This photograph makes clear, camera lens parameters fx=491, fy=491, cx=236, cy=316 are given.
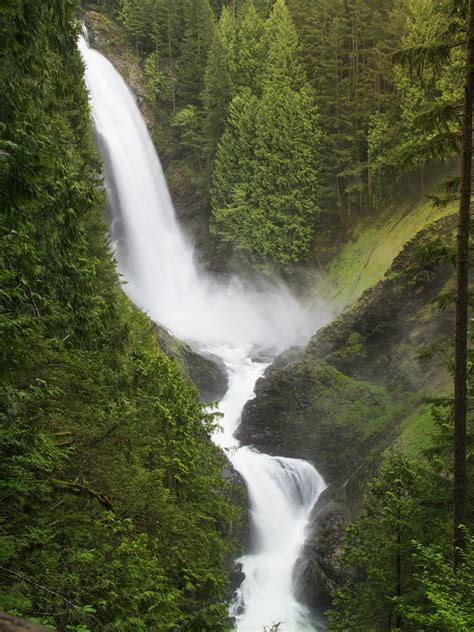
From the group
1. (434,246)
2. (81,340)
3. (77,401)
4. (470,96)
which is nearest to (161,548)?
(77,401)

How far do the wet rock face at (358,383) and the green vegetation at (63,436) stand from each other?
35.3 feet

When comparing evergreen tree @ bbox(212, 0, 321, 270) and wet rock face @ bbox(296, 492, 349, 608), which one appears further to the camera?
evergreen tree @ bbox(212, 0, 321, 270)

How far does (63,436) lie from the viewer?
585cm

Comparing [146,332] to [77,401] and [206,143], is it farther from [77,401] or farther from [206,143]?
[206,143]

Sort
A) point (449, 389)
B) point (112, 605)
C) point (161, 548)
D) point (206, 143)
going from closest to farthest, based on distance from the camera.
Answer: point (112, 605) < point (161, 548) < point (449, 389) < point (206, 143)

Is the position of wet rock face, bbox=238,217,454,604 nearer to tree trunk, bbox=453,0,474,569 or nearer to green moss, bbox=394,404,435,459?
green moss, bbox=394,404,435,459

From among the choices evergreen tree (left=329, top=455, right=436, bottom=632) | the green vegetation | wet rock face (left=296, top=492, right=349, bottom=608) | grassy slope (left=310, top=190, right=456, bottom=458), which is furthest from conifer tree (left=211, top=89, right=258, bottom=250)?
evergreen tree (left=329, top=455, right=436, bottom=632)

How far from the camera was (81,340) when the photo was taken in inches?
349

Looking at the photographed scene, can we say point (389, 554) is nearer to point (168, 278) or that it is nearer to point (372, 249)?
point (372, 249)

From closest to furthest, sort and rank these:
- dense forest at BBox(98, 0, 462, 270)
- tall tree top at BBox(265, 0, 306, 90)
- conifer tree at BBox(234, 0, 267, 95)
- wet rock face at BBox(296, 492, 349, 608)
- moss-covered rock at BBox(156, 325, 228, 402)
Answer: wet rock face at BBox(296, 492, 349, 608) < moss-covered rock at BBox(156, 325, 228, 402) < dense forest at BBox(98, 0, 462, 270) < tall tree top at BBox(265, 0, 306, 90) < conifer tree at BBox(234, 0, 267, 95)

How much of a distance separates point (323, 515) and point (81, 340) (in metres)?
12.6

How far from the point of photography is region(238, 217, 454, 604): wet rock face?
19422 mm

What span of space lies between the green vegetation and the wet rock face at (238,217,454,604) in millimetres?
10763

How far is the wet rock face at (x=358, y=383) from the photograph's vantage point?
19422mm
